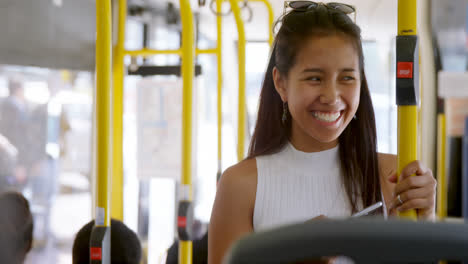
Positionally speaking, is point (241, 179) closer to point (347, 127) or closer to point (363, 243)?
point (347, 127)

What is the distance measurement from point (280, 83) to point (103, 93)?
0.62 metres

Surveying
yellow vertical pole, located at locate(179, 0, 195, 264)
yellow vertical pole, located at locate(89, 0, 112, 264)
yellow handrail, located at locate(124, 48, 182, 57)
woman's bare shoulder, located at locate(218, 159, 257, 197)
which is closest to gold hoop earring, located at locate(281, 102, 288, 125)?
woman's bare shoulder, located at locate(218, 159, 257, 197)

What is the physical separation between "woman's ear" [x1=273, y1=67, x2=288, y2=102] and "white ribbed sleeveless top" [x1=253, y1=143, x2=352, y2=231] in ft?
0.44

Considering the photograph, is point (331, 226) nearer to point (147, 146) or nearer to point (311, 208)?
point (311, 208)

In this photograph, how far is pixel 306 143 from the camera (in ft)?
4.33

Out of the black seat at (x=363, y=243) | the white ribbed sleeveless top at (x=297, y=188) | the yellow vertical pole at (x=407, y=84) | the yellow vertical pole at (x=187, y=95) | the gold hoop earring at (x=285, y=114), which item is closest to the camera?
the black seat at (x=363, y=243)

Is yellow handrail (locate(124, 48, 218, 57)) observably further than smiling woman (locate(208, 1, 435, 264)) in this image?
Yes

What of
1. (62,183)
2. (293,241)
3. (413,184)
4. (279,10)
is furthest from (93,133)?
(293,241)

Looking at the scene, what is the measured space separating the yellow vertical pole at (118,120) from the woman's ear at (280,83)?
2.19 m

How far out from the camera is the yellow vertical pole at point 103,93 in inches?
64.2

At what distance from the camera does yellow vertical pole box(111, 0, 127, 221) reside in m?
3.46

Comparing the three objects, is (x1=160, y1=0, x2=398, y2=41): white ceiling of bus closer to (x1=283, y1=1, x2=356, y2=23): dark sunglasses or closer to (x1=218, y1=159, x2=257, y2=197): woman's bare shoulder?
(x1=283, y1=1, x2=356, y2=23): dark sunglasses

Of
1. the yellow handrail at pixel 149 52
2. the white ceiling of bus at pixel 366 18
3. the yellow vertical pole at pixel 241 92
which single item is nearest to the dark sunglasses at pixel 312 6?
the yellow vertical pole at pixel 241 92

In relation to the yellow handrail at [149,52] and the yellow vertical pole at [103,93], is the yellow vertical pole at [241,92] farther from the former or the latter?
the yellow vertical pole at [103,93]
